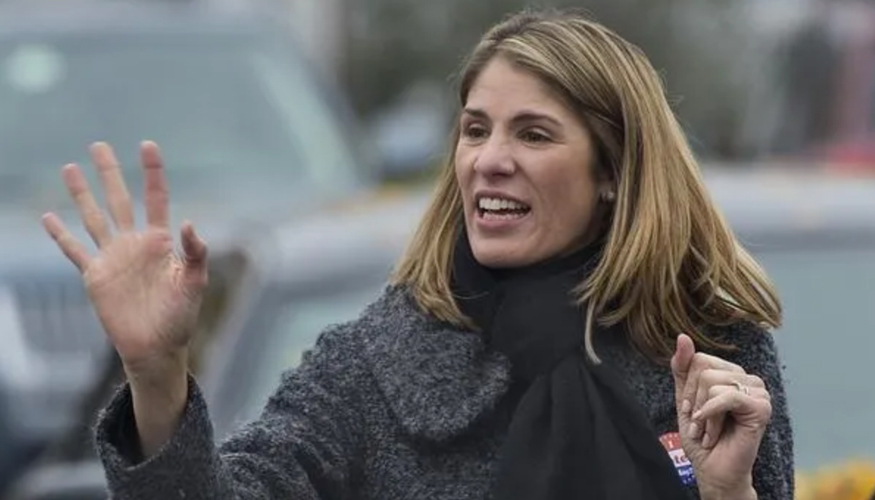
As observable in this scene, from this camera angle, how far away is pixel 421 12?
83.5ft

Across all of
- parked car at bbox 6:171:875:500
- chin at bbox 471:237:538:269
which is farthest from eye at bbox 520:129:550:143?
parked car at bbox 6:171:875:500

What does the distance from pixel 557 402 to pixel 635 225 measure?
0.97 ft

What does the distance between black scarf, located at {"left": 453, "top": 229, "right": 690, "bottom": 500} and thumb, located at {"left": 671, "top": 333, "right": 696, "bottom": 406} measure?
0.36 ft

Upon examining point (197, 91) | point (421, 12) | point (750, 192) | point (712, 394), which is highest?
point (421, 12)

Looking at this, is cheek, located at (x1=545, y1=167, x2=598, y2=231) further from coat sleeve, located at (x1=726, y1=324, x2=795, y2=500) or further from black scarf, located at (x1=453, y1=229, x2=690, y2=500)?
coat sleeve, located at (x1=726, y1=324, x2=795, y2=500)

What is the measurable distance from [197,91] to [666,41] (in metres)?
14.7

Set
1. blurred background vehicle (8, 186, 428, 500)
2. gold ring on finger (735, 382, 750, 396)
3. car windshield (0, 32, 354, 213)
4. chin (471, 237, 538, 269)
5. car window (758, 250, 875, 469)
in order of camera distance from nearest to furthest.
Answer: gold ring on finger (735, 382, 750, 396), chin (471, 237, 538, 269), car window (758, 250, 875, 469), blurred background vehicle (8, 186, 428, 500), car windshield (0, 32, 354, 213)

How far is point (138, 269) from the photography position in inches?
138

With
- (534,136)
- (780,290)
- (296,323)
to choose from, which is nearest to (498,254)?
(534,136)

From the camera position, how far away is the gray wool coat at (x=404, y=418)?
146 inches

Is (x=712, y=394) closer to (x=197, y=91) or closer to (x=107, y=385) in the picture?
(x=107, y=385)

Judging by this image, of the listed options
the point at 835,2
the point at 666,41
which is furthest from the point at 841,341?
the point at 666,41

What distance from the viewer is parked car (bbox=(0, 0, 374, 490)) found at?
9320 millimetres

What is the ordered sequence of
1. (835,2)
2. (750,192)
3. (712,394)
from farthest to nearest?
(835,2), (750,192), (712,394)
